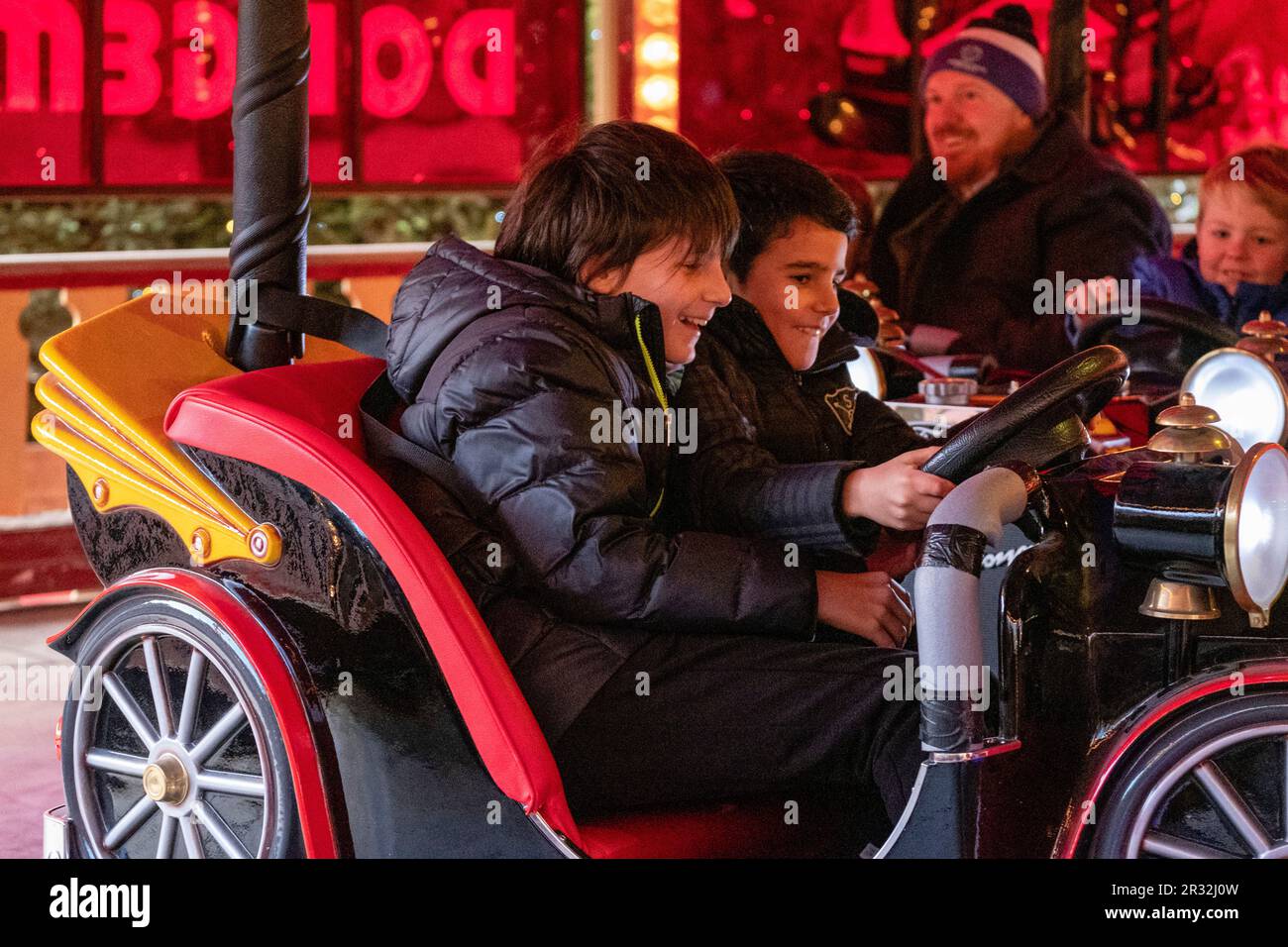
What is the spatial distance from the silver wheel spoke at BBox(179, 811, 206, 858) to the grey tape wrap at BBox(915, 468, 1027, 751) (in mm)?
833

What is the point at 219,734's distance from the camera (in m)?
1.82

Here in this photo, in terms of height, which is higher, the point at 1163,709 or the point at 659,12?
the point at 659,12

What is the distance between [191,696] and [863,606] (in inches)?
29.4

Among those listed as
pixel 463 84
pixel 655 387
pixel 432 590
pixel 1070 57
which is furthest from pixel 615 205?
pixel 463 84

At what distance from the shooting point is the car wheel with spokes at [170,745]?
69.6 inches

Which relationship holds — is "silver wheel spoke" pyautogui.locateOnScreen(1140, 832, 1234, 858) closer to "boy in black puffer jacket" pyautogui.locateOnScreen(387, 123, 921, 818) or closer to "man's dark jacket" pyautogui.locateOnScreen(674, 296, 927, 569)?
"boy in black puffer jacket" pyautogui.locateOnScreen(387, 123, 921, 818)

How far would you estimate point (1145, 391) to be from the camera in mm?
2760

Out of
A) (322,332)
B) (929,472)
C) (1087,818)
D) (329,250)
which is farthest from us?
(329,250)

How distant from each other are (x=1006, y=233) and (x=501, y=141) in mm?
4256

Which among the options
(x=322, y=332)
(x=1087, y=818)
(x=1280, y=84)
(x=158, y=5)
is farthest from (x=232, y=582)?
(x=1280, y=84)

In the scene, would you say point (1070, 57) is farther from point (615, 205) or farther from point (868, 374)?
point (615, 205)

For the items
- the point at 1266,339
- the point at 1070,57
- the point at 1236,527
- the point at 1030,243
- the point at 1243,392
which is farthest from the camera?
the point at 1070,57

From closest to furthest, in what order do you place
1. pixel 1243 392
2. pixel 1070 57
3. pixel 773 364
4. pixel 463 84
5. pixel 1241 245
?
pixel 1243 392
pixel 773 364
pixel 1241 245
pixel 1070 57
pixel 463 84
